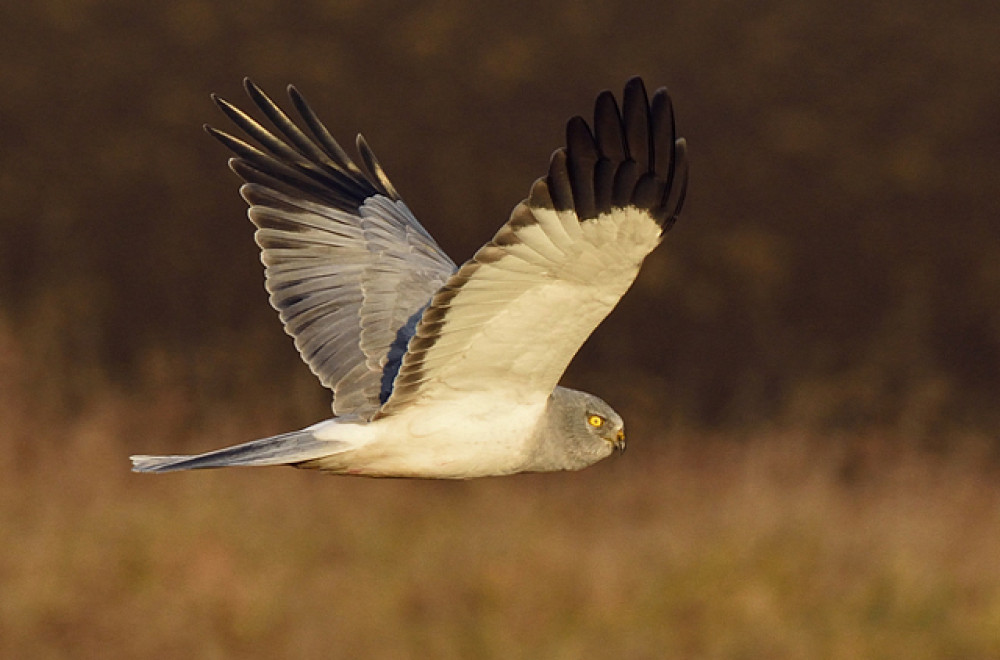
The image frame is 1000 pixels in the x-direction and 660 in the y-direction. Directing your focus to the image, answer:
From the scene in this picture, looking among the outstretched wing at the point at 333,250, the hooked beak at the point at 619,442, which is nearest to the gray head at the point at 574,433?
the hooked beak at the point at 619,442

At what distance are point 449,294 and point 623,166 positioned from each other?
27.1 inches

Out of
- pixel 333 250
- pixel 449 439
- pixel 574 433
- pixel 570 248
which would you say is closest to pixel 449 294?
pixel 570 248

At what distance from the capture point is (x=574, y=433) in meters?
5.73

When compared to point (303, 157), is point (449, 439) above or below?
below

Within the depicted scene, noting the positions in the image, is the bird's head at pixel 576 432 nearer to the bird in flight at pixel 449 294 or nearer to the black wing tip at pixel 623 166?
the bird in flight at pixel 449 294

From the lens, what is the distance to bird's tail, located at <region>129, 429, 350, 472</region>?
5420 mm

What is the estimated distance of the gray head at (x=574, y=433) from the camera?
568 cm

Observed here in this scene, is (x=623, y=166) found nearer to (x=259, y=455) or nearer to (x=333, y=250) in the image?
(x=259, y=455)

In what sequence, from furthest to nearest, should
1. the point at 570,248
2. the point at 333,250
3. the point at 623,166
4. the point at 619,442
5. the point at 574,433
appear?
1. the point at 333,250
2. the point at 619,442
3. the point at 574,433
4. the point at 570,248
5. the point at 623,166

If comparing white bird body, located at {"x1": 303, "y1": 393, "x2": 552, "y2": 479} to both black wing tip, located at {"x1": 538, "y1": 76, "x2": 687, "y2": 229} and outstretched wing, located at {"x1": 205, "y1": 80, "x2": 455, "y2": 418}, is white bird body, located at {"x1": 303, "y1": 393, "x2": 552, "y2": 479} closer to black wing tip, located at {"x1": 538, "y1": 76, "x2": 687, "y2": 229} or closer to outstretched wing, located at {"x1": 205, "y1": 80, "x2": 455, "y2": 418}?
outstretched wing, located at {"x1": 205, "y1": 80, "x2": 455, "y2": 418}

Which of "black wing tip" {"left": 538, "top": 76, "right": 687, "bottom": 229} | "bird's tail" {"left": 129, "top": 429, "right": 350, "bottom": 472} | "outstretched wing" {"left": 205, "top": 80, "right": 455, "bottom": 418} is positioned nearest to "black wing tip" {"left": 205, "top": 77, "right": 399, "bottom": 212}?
"outstretched wing" {"left": 205, "top": 80, "right": 455, "bottom": 418}

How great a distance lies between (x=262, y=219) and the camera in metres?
6.57

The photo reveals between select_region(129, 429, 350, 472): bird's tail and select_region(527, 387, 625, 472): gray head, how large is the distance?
0.72 meters

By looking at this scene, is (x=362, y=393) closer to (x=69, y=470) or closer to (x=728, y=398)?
(x=69, y=470)
